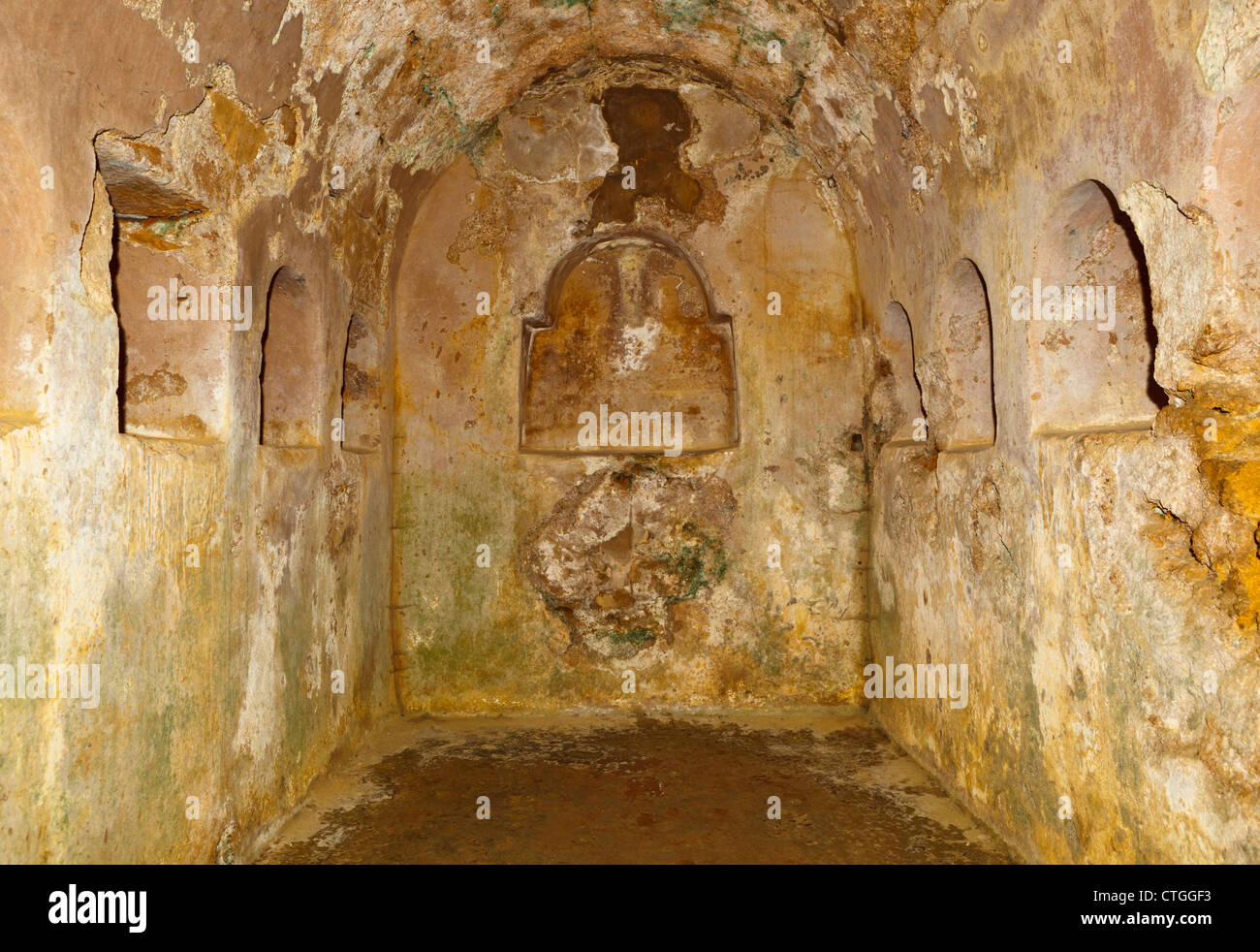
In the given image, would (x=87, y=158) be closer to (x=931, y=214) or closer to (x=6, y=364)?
(x=6, y=364)

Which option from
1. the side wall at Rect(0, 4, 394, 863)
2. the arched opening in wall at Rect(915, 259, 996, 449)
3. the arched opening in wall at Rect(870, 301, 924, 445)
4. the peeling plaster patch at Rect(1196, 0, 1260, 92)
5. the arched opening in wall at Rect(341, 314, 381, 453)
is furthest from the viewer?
the arched opening in wall at Rect(341, 314, 381, 453)

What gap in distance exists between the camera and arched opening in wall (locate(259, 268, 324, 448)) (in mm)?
4219

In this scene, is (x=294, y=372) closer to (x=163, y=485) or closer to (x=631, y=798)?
(x=163, y=485)

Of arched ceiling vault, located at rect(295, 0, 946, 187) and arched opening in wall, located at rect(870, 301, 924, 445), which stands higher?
arched ceiling vault, located at rect(295, 0, 946, 187)

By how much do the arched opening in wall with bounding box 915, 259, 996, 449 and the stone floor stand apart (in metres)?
1.59

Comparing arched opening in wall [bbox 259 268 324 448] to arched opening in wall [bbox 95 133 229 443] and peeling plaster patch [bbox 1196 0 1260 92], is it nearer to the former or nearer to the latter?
arched opening in wall [bbox 95 133 229 443]

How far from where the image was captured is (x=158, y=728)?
278 cm

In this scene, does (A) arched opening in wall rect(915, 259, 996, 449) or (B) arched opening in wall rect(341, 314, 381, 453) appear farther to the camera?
(B) arched opening in wall rect(341, 314, 381, 453)

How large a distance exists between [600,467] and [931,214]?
7.46ft

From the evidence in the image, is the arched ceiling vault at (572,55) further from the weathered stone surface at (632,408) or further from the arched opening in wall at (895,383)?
the arched opening in wall at (895,383)

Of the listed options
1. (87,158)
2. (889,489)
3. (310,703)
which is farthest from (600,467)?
(87,158)

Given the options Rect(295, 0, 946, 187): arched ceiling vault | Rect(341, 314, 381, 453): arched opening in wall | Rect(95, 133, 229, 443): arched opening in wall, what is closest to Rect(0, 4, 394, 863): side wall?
Rect(95, 133, 229, 443): arched opening in wall

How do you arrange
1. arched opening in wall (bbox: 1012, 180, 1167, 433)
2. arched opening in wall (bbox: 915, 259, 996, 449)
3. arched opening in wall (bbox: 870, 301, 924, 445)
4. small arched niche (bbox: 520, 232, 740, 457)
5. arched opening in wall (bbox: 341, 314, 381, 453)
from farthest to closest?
small arched niche (bbox: 520, 232, 740, 457) < arched opening in wall (bbox: 341, 314, 381, 453) < arched opening in wall (bbox: 870, 301, 924, 445) < arched opening in wall (bbox: 915, 259, 996, 449) < arched opening in wall (bbox: 1012, 180, 1167, 433)

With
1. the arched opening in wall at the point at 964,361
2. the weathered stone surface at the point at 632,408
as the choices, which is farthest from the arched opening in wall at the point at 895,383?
the arched opening in wall at the point at 964,361
